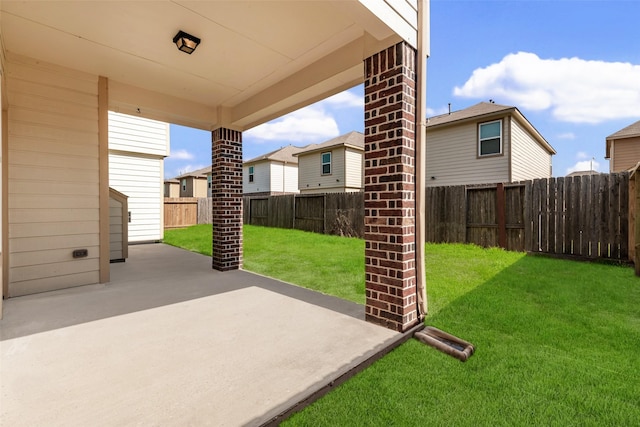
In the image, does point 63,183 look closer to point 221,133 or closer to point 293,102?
point 221,133

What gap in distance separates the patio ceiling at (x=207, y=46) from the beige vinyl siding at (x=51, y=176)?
1.04 feet

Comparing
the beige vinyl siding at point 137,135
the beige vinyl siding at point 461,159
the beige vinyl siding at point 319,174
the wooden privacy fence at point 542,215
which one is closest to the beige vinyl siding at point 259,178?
the beige vinyl siding at point 319,174

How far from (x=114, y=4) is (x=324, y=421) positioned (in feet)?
12.7

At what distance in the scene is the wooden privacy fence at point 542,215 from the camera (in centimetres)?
555

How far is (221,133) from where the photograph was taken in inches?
215

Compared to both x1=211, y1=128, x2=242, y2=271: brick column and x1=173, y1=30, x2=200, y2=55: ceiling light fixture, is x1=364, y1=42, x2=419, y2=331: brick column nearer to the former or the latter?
x1=173, y1=30, x2=200, y2=55: ceiling light fixture

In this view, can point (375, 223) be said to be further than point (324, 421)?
Yes

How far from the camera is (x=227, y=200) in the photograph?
212 inches

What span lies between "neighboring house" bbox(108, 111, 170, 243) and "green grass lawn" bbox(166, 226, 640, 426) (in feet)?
25.7

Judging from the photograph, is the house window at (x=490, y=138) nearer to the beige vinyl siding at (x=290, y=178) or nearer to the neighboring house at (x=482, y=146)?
the neighboring house at (x=482, y=146)

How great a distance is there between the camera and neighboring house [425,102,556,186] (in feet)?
33.7

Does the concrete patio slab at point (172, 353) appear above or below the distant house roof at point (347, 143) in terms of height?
below

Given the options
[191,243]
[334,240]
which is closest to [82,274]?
[191,243]

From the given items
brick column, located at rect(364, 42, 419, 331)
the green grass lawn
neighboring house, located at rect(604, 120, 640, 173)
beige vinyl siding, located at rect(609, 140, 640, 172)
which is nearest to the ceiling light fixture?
brick column, located at rect(364, 42, 419, 331)
